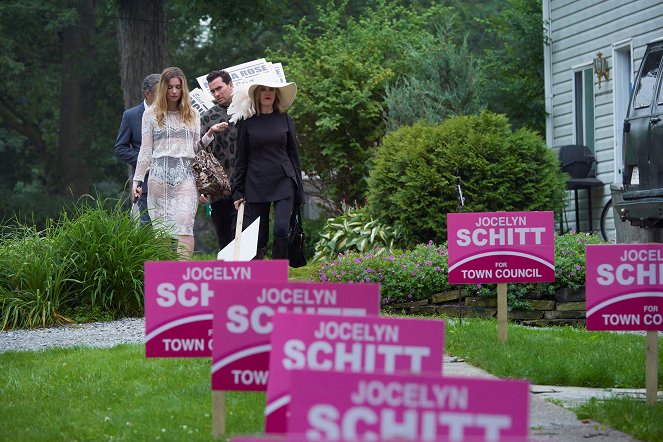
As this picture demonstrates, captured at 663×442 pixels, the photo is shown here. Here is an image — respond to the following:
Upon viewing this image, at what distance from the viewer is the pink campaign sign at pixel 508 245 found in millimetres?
9117

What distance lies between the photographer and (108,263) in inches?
458

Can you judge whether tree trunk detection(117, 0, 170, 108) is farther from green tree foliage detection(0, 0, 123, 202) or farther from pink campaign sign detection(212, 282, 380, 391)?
pink campaign sign detection(212, 282, 380, 391)

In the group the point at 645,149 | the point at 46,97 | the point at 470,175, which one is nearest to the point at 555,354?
the point at 645,149

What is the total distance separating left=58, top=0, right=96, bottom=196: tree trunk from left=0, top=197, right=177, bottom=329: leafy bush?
1127 inches

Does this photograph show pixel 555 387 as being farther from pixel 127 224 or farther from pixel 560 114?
pixel 560 114

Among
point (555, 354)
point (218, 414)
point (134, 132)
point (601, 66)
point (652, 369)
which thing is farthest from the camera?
point (601, 66)

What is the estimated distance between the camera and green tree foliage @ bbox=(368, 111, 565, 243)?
14.6 m

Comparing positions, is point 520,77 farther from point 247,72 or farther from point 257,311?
point 257,311

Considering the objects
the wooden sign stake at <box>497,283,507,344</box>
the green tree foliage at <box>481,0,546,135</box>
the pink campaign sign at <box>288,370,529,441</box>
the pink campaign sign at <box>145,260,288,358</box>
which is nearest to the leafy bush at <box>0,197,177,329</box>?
the wooden sign stake at <box>497,283,507,344</box>

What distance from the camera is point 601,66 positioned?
18766 mm

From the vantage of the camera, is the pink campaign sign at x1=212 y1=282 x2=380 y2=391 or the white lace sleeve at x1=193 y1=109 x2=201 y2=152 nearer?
the pink campaign sign at x1=212 y1=282 x2=380 y2=391

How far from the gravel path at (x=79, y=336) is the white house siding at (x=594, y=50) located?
9.13m

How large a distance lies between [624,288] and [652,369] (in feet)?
1.58

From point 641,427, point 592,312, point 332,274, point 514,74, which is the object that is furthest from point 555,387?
point 514,74
